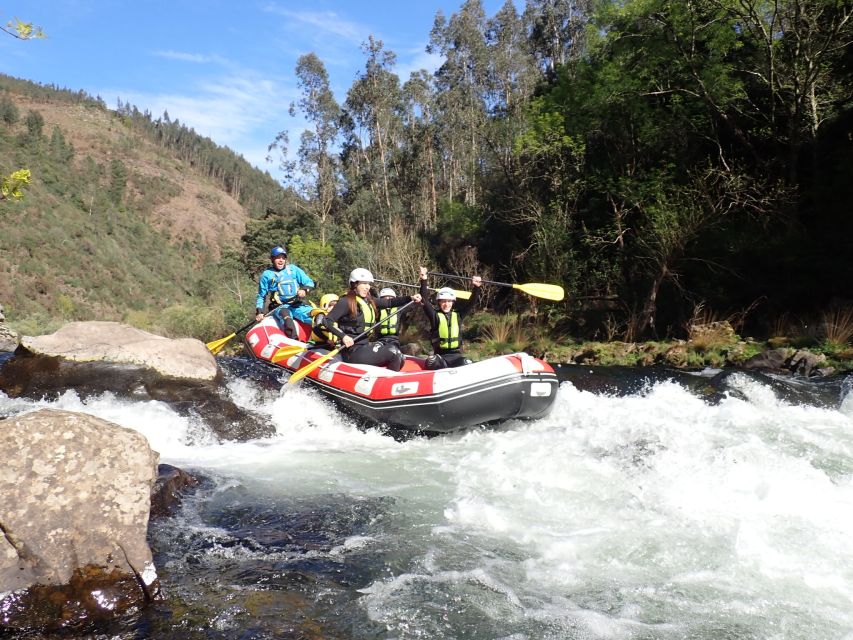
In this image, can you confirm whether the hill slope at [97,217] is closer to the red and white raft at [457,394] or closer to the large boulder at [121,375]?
the large boulder at [121,375]

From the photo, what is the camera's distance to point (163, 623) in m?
2.89

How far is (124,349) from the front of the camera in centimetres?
771

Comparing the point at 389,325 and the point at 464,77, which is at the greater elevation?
the point at 464,77

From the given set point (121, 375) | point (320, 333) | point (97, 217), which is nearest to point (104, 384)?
point (121, 375)

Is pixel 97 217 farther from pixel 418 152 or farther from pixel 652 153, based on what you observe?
pixel 652 153

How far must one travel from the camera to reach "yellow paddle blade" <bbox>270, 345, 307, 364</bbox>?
28.5ft

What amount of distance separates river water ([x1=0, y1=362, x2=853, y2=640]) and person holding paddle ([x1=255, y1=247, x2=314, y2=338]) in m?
3.70

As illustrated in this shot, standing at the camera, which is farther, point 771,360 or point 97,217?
point 97,217

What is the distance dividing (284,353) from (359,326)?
1493 mm

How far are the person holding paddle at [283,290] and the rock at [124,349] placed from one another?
236 centimetres

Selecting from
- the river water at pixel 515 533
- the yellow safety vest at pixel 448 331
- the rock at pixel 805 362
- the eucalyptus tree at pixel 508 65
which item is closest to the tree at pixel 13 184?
the river water at pixel 515 533

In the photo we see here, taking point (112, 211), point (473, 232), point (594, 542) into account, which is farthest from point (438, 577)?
point (112, 211)

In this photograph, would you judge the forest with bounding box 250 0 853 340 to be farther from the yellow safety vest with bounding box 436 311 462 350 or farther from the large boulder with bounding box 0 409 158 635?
the large boulder with bounding box 0 409 158 635

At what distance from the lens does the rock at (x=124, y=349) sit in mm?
7625
